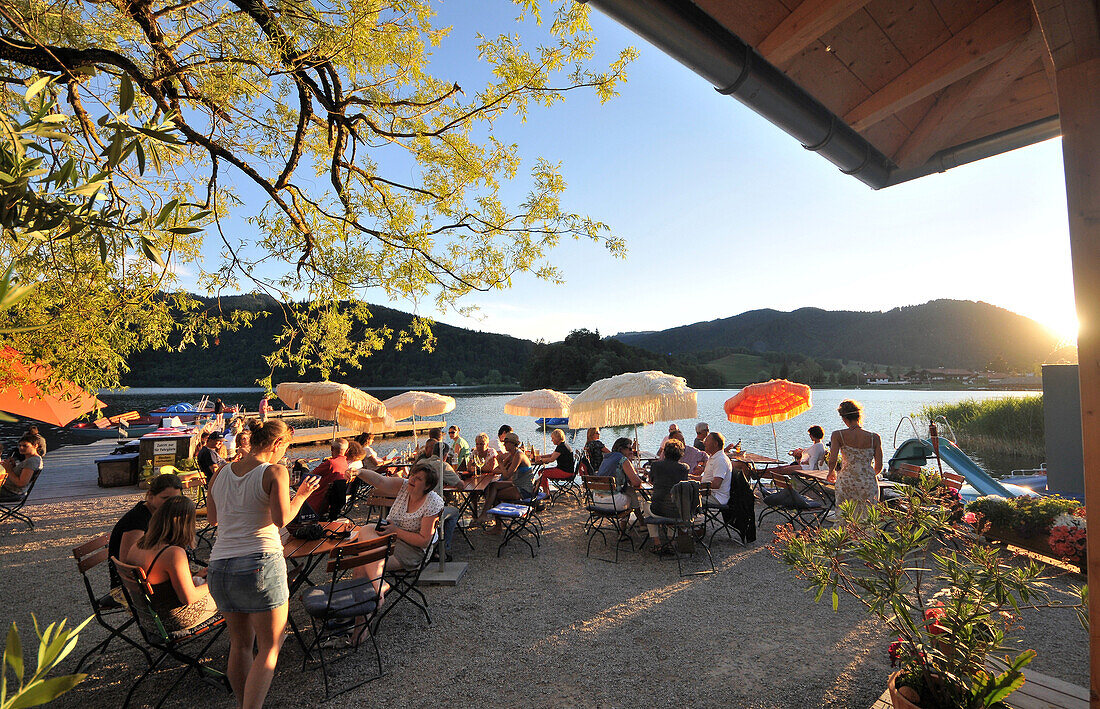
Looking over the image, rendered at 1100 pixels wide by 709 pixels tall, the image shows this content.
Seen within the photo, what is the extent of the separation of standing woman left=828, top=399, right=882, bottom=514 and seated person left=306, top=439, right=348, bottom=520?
17.7 feet

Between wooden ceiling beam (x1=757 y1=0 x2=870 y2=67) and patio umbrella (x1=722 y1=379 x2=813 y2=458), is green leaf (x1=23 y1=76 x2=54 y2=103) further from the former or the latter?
patio umbrella (x1=722 y1=379 x2=813 y2=458)

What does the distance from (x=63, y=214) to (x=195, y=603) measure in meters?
2.82

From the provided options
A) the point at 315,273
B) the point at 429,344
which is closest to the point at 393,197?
the point at 315,273

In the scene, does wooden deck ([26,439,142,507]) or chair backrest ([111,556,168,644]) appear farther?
wooden deck ([26,439,142,507])

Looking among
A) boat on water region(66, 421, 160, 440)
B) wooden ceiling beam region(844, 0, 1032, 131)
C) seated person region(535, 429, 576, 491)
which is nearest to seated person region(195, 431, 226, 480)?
seated person region(535, 429, 576, 491)

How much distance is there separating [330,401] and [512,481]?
3732 mm

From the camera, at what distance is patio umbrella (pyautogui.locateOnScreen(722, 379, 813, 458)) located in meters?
8.60

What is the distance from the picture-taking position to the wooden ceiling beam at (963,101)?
2.21m

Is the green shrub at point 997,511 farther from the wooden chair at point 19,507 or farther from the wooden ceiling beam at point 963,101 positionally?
the wooden chair at point 19,507

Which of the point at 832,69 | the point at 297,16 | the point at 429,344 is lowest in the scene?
the point at 429,344

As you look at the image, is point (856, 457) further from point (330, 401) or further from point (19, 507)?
point (19, 507)

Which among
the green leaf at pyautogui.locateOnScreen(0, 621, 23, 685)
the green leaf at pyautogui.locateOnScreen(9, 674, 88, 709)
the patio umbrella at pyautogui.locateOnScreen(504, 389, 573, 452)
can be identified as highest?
the green leaf at pyautogui.locateOnScreen(0, 621, 23, 685)

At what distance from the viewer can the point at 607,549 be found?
6125 millimetres

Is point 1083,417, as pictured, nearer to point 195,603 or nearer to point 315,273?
point 195,603
